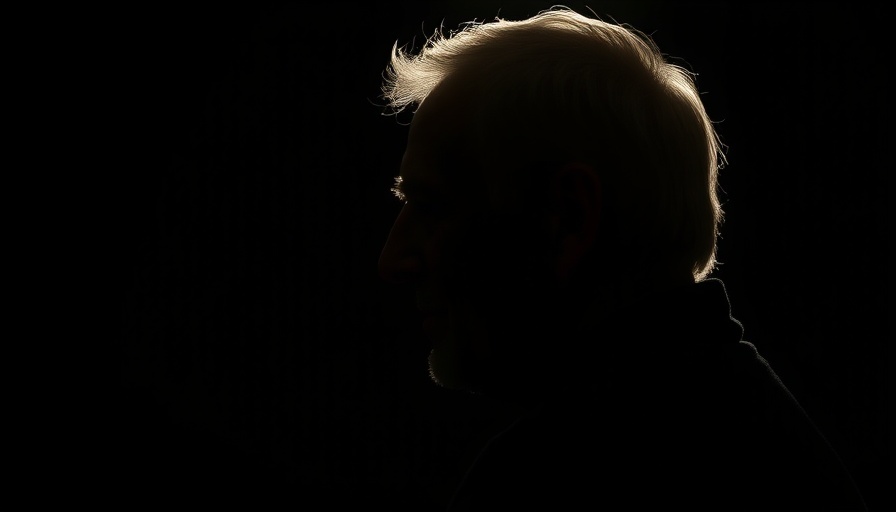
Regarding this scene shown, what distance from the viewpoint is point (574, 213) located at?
761mm

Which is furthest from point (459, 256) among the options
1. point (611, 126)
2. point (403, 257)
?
point (611, 126)

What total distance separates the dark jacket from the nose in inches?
7.7

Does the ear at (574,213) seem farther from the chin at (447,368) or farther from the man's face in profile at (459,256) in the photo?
the chin at (447,368)

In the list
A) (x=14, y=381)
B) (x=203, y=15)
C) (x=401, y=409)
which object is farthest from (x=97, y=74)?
(x=401, y=409)

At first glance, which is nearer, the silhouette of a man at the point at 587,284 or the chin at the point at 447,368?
the silhouette of a man at the point at 587,284

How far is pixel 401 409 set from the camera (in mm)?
2705

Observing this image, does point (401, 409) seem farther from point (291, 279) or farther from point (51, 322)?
point (51, 322)

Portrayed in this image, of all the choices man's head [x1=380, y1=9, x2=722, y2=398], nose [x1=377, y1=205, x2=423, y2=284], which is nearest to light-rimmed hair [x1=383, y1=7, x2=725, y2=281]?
man's head [x1=380, y1=9, x2=722, y2=398]

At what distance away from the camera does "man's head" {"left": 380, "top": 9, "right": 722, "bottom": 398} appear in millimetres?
764

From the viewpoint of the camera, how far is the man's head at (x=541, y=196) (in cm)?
76

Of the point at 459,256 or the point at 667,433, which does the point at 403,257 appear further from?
the point at 667,433

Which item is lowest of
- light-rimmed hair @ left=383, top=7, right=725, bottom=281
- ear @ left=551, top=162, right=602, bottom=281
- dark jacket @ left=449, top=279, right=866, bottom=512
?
dark jacket @ left=449, top=279, right=866, bottom=512

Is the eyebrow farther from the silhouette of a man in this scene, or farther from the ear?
the ear

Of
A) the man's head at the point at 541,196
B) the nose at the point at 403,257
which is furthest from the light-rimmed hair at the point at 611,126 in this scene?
the nose at the point at 403,257
